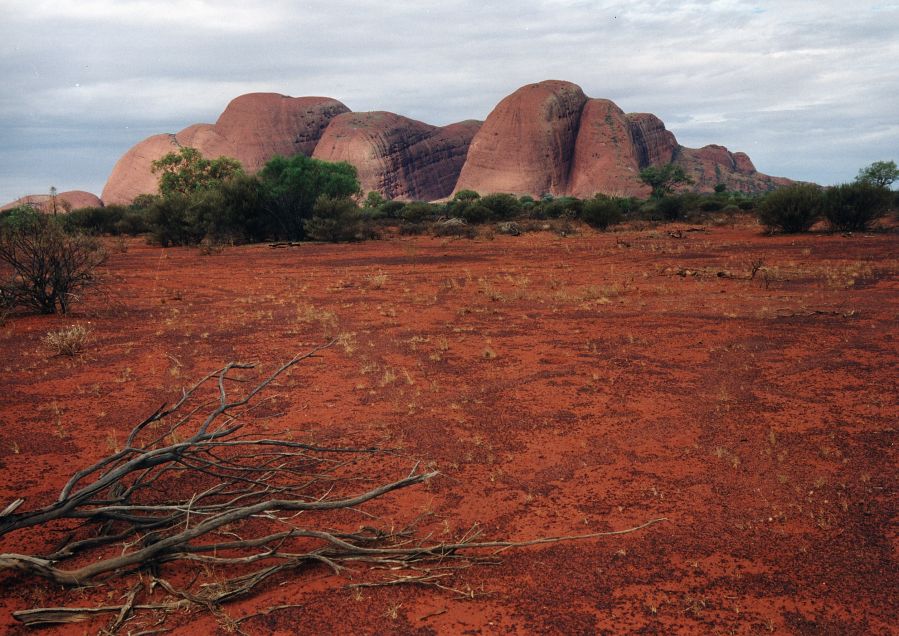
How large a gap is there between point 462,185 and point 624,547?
80635 millimetres

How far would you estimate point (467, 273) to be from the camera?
17.4m

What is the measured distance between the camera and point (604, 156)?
76875mm

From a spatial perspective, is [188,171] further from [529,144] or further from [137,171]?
[137,171]

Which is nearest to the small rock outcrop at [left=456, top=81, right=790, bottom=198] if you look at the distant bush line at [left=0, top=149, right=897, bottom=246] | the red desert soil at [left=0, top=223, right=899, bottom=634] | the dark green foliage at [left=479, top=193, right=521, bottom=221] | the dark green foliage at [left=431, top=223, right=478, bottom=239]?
the dark green foliage at [left=479, top=193, right=521, bottom=221]

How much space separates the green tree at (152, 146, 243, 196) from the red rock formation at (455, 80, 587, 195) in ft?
134

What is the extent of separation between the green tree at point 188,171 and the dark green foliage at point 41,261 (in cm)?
3162

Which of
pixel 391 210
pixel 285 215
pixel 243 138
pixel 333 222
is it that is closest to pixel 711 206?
pixel 391 210

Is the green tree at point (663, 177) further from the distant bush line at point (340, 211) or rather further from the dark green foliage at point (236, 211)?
the dark green foliage at point (236, 211)

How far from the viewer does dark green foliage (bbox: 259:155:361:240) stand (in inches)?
1318

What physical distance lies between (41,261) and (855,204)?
26.1 m

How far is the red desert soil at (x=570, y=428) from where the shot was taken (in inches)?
127

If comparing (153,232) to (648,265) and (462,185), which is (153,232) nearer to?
(648,265)

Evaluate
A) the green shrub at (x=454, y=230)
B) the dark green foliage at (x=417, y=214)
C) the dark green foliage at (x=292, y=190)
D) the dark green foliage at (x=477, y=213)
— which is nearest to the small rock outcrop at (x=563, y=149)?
the dark green foliage at (x=417, y=214)

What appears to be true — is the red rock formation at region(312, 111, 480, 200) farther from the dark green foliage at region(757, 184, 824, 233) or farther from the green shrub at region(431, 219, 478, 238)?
the dark green foliage at region(757, 184, 824, 233)
